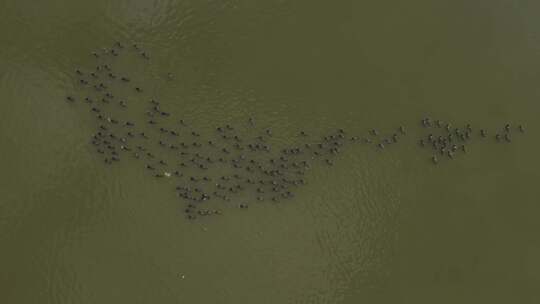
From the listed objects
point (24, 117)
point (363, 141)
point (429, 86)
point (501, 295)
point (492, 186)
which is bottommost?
point (501, 295)

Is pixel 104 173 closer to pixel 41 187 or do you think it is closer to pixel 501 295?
pixel 41 187

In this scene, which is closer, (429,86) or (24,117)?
(24,117)

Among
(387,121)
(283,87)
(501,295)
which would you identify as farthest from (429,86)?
(501,295)

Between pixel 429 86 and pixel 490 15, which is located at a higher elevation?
pixel 490 15
